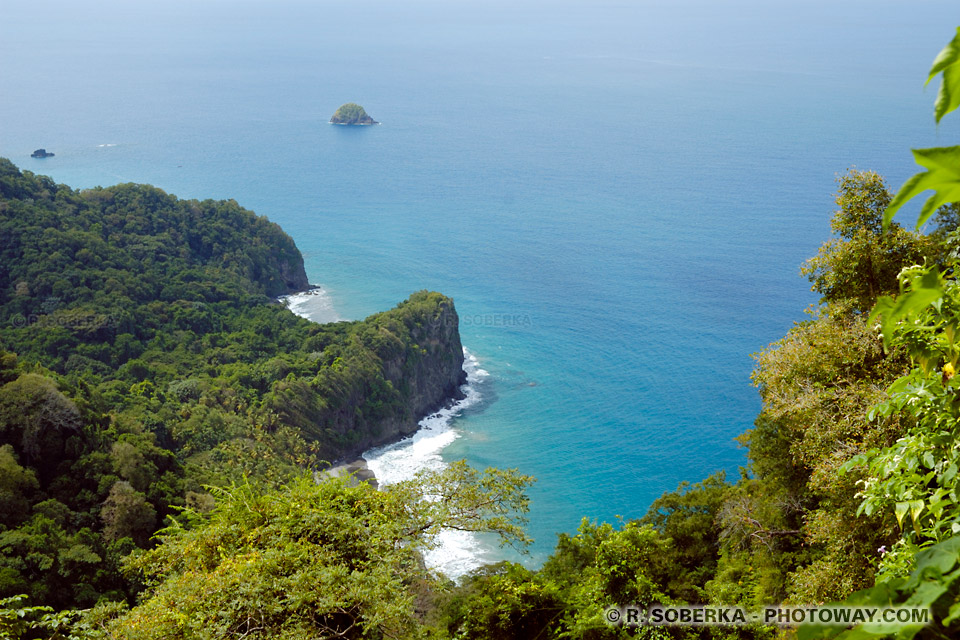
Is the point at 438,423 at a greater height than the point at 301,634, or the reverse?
the point at 301,634

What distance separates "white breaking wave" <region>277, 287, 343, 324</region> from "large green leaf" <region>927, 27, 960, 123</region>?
56.6m

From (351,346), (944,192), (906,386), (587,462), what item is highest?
(944,192)

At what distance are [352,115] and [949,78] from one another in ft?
410

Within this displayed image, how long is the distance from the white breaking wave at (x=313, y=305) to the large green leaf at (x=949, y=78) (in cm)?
5656

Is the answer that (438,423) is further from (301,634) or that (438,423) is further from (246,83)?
(246,83)

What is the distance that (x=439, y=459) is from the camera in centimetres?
4216

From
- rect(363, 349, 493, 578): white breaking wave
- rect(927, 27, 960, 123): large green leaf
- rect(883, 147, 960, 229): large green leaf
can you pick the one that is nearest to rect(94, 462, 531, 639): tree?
rect(883, 147, 960, 229): large green leaf

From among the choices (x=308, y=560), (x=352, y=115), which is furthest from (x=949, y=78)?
(x=352, y=115)

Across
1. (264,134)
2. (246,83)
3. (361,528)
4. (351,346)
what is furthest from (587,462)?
(246,83)

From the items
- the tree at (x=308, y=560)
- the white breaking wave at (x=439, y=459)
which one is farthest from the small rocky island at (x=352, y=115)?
the tree at (x=308, y=560)

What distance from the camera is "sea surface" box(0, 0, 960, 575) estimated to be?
149 feet

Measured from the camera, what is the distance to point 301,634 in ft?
24.8

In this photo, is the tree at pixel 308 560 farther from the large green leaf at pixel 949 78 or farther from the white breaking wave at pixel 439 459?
the white breaking wave at pixel 439 459

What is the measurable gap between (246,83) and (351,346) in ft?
398
